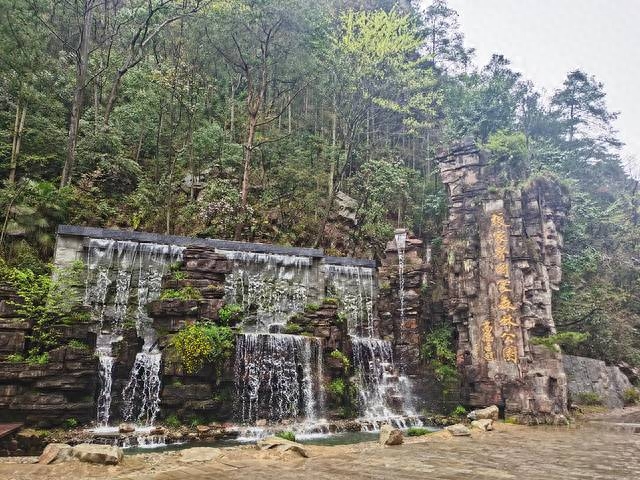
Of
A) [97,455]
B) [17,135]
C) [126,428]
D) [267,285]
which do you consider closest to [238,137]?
[17,135]

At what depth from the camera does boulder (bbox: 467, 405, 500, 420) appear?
44.0ft

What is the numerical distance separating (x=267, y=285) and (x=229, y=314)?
2.77 m

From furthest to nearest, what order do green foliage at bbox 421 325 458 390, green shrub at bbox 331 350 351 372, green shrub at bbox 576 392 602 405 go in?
1. green shrub at bbox 576 392 602 405
2. green foliage at bbox 421 325 458 390
3. green shrub at bbox 331 350 351 372

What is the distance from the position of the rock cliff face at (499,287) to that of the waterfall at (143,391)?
10.2 meters

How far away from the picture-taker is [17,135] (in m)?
15.9

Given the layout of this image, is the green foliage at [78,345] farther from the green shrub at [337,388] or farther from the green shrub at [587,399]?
the green shrub at [587,399]

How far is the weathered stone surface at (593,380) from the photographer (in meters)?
17.9

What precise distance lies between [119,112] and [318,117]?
1249 centimetres

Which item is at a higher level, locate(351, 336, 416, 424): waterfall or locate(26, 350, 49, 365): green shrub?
locate(26, 350, 49, 365): green shrub

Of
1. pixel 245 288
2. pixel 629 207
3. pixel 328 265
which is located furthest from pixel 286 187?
pixel 629 207

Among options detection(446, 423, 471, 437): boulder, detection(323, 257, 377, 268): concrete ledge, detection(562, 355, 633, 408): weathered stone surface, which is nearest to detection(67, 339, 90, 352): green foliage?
detection(323, 257, 377, 268): concrete ledge

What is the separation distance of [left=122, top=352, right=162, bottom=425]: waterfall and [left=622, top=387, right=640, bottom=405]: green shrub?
19259mm

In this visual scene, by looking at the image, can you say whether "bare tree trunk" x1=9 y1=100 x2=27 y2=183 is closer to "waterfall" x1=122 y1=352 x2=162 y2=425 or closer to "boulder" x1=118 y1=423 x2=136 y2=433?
"waterfall" x1=122 y1=352 x2=162 y2=425

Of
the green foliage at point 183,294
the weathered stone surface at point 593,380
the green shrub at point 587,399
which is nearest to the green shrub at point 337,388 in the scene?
the green foliage at point 183,294
